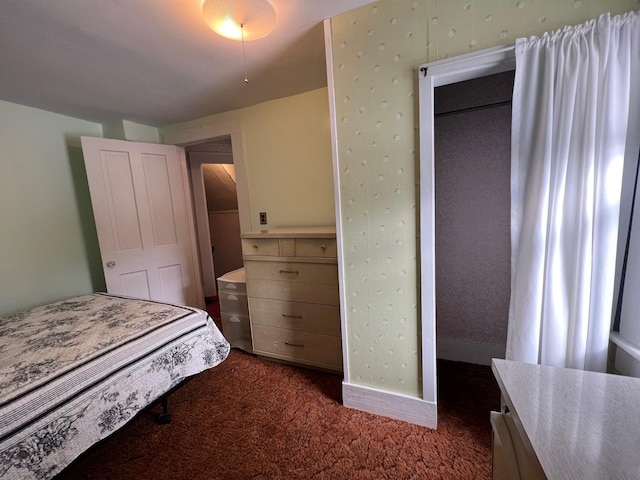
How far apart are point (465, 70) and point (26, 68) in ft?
8.64

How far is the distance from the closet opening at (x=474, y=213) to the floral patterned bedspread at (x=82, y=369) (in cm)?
182

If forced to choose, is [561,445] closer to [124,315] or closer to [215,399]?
[215,399]

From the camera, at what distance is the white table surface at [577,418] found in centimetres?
50

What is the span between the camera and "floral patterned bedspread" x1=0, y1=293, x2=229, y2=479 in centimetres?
98

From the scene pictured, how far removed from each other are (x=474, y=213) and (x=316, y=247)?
1.22 metres

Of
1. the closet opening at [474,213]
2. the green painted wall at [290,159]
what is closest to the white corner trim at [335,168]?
the green painted wall at [290,159]

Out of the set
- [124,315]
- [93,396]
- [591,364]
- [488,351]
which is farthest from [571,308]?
[124,315]

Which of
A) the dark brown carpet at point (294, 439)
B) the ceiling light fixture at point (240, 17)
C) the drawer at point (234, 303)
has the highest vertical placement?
the ceiling light fixture at point (240, 17)

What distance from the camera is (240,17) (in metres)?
1.25

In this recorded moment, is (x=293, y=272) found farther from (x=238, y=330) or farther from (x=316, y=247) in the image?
(x=238, y=330)

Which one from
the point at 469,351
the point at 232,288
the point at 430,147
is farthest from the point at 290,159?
the point at 469,351

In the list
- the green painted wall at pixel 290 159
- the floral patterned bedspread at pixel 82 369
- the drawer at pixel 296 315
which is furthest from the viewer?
the green painted wall at pixel 290 159

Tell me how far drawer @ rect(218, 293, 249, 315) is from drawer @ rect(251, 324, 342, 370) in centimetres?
22

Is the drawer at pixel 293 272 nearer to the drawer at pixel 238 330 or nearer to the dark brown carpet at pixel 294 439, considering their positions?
the drawer at pixel 238 330
